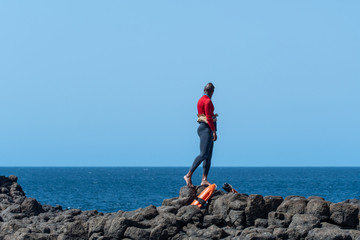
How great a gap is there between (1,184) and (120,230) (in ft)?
71.2

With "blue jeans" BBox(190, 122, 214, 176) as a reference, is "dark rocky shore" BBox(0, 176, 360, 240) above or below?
A: below

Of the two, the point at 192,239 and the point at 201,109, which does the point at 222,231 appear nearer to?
the point at 192,239

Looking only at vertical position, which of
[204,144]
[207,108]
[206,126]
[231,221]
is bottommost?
[231,221]

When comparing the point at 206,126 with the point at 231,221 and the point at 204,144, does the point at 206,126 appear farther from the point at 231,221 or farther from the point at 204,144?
the point at 231,221

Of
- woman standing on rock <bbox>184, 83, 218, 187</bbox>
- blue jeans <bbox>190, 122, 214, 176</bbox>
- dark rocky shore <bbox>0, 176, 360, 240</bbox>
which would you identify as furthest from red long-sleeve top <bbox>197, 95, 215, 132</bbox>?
dark rocky shore <bbox>0, 176, 360, 240</bbox>

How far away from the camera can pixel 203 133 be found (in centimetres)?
1831

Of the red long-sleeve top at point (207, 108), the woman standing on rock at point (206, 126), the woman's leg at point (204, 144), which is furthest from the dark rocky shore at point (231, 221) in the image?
the red long-sleeve top at point (207, 108)

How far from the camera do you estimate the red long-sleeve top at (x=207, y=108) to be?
710 inches

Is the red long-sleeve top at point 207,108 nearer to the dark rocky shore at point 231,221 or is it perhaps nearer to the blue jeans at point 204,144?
the blue jeans at point 204,144

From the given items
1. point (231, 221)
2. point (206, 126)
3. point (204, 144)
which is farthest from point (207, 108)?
point (231, 221)

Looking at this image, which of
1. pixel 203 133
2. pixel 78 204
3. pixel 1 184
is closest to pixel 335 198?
pixel 78 204

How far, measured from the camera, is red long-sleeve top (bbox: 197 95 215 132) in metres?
18.0

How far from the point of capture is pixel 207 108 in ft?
59.1

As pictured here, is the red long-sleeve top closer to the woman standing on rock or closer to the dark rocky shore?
the woman standing on rock
